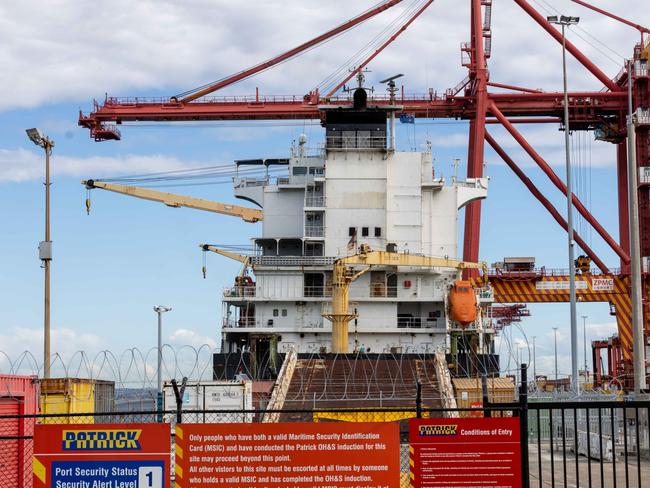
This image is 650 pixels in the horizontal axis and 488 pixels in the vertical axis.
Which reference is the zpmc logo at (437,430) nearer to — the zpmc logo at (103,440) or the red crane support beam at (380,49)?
the zpmc logo at (103,440)

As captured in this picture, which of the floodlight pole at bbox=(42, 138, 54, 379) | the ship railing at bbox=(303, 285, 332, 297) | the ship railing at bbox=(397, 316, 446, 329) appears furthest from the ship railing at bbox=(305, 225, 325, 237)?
the floodlight pole at bbox=(42, 138, 54, 379)

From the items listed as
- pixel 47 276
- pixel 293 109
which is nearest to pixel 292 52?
pixel 293 109

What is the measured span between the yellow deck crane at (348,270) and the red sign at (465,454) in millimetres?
33636

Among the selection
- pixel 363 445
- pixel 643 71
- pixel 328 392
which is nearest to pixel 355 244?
pixel 328 392

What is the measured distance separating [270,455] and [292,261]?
129 ft

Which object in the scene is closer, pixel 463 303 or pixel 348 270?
pixel 463 303

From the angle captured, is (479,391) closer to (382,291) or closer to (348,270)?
(348,270)

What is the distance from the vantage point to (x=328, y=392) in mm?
37656

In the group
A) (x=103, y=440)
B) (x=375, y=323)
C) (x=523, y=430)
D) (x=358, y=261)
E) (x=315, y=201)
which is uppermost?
(x=315, y=201)

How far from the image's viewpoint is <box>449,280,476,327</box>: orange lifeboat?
1916 inches

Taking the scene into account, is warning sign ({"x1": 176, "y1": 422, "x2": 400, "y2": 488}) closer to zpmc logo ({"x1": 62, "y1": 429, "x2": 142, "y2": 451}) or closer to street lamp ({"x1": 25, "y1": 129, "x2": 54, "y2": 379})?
zpmc logo ({"x1": 62, "y1": 429, "x2": 142, "y2": 451})

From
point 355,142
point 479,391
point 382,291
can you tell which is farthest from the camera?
point 355,142

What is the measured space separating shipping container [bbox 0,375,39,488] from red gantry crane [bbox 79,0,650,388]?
134ft

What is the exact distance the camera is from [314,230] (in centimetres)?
5522
